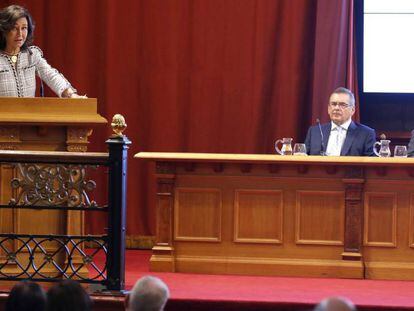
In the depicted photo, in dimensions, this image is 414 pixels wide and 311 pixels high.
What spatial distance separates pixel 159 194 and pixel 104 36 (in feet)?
7.57

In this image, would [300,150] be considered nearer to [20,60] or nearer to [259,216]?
[259,216]

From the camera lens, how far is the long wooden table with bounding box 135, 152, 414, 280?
247 inches

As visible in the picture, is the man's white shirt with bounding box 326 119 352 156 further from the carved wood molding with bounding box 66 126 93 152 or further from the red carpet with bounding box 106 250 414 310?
the carved wood molding with bounding box 66 126 93 152

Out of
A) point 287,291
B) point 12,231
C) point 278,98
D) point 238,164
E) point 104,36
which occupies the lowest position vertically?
point 287,291

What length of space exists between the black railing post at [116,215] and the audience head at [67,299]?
80.1 inches

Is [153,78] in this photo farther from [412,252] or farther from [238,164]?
[412,252]

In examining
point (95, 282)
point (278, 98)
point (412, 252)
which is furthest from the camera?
point (278, 98)

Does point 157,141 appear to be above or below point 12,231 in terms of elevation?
above

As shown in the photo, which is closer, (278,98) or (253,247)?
(253,247)

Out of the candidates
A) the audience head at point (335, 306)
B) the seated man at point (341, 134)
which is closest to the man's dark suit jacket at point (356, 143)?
the seated man at point (341, 134)

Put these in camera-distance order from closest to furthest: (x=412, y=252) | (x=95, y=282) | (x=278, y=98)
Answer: (x=95, y=282) → (x=412, y=252) → (x=278, y=98)

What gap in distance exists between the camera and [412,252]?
6.27 m

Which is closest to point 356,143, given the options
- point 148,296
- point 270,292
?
point 270,292

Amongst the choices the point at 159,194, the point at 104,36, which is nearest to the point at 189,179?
the point at 159,194
